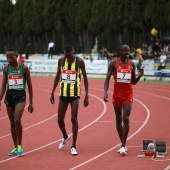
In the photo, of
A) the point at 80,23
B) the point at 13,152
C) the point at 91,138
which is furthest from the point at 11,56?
the point at 80,23

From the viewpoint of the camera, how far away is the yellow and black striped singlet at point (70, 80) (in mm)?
10039

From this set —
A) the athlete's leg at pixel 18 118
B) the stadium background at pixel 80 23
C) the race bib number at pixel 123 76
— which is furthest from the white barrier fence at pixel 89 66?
the athlete's leg at pixel 18 118

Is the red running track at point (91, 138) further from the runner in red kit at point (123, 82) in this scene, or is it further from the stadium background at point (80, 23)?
the stadium background at point (80, 23)

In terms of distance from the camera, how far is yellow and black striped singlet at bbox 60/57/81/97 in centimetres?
1004

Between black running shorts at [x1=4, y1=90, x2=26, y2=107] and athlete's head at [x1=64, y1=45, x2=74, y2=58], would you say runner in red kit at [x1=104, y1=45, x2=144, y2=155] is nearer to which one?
athlete's head at [x1=64, y1=45, x2=74, y2=58]

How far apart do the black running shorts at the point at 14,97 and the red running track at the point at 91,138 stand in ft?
2.92

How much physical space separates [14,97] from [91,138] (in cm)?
235

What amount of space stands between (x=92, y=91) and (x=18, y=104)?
1460cm

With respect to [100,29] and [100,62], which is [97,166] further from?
[100,29]

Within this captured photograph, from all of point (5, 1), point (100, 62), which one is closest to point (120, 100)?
point (100, 62)

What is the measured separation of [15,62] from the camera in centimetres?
986

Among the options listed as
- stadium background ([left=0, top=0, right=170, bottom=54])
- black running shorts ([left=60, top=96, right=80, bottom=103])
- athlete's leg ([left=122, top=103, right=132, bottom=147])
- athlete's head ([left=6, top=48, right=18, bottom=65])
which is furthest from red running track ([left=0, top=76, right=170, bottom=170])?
stadium background ([left=0, top=0, right=170, bottom=54])

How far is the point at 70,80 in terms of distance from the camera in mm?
10055

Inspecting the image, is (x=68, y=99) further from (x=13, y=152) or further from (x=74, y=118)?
(x=13, y=152)
